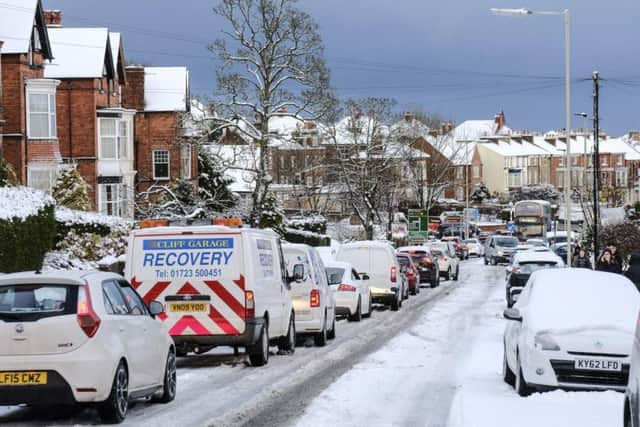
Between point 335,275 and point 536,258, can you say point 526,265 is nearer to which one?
point 536,258

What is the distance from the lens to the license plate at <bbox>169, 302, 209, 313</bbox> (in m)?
18.4

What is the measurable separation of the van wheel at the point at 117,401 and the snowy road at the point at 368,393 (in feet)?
0.71

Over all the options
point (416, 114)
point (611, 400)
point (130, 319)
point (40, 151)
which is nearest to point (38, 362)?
point (130, 319)

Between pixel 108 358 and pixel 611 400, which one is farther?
pixel 611 400

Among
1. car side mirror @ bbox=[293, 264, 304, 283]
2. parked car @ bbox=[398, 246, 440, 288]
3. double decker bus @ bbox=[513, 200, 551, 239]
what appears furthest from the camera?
double decker bus @ bbox=[513, 200, 551, 239]

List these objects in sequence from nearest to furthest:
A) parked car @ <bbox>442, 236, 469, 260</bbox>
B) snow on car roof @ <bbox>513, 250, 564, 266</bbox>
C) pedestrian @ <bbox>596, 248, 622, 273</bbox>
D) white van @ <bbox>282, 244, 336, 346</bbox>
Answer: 1. white van @ <bbox>282, 244, 336, 346</bbox>
2. pedestrian @ <bbox>596, 248, 622, 273</bbox>
3. snow on car roof @ <bbox>513, 250, 564, 266</bbox>
4. parked car @ <bbox>442, 236, 469, 260</bbox>

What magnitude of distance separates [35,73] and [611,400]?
131 ft

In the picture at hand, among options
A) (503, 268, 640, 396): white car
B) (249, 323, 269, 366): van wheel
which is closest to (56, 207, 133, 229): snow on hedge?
(249, 323, 269, 366): van wheel

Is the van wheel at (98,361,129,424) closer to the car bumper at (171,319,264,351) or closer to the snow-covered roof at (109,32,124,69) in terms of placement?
the car bumper at (171,319,264,351)

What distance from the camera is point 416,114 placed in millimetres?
108875

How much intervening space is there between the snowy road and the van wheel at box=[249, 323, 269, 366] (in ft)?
0.98

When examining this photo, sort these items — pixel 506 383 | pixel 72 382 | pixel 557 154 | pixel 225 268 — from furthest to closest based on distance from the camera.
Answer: pixel 557 154, pixel 225 268, pixel 506 383, pixel 72 382

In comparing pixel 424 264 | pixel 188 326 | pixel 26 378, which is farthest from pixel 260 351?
pixel 424 264

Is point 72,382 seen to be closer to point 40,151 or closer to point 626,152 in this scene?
point 40,151
